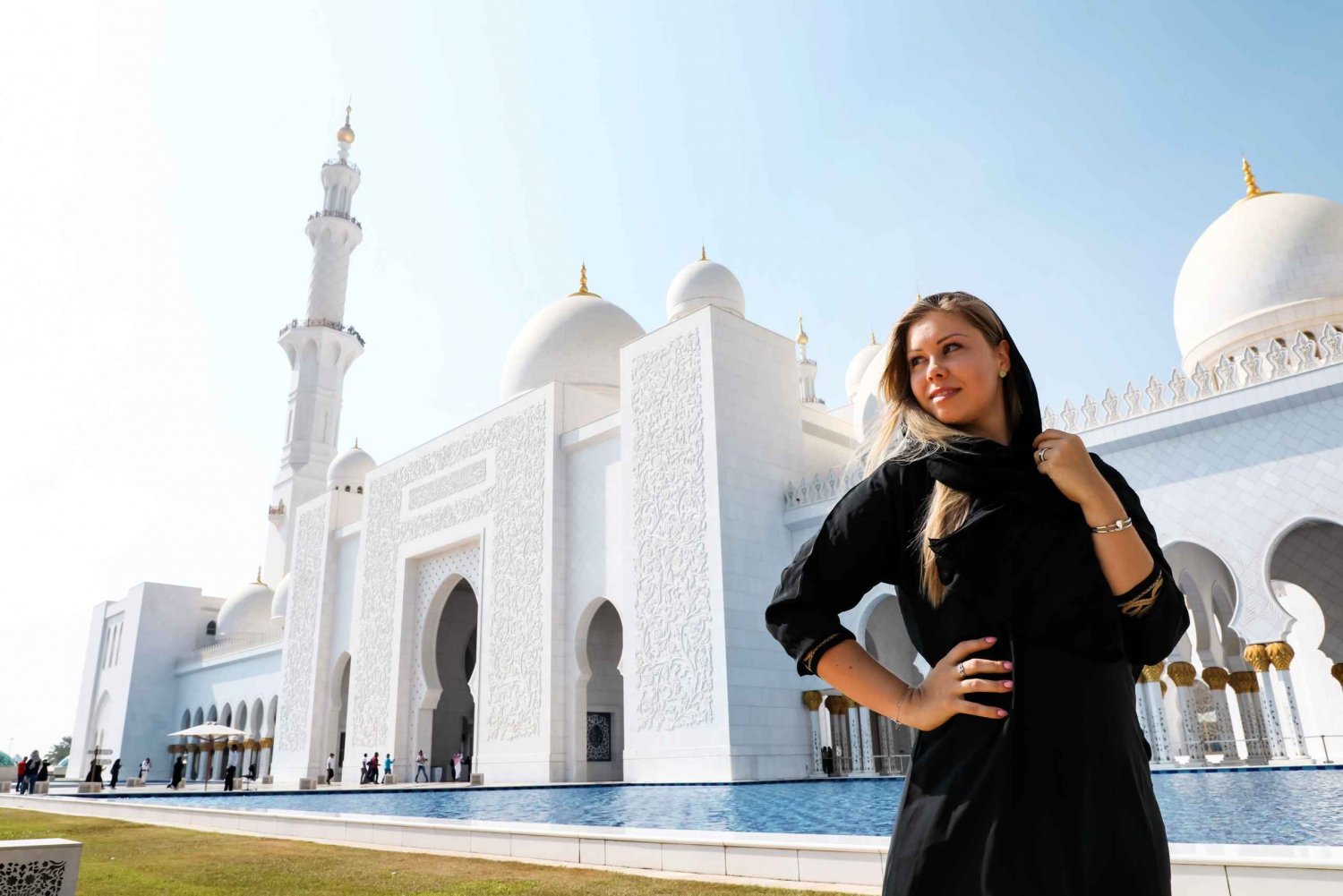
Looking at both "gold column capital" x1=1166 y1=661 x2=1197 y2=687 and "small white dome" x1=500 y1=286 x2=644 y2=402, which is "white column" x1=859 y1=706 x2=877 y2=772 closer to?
"gold column capital" x1=1166 y1=661 x2=1197 y2=687

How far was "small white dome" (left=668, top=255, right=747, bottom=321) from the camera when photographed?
39.7 feet

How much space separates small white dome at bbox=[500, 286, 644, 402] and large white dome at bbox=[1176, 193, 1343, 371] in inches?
274

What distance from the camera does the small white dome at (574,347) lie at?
12.9 metres

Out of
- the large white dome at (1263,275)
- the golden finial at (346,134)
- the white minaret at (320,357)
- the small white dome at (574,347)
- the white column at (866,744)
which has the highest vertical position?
the golden finial at (346,134)

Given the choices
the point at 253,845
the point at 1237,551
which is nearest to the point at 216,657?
the point at 253,845

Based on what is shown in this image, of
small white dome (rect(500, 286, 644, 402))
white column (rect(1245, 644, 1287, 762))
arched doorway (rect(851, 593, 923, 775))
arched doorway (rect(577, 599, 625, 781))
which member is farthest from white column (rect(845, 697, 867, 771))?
small white dome (rect(500, 286, 644, 402))

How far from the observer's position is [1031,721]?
693 mm

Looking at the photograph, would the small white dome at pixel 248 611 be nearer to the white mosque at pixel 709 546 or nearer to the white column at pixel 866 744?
the white mosque at pixel 709 546

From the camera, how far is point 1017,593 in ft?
2.38

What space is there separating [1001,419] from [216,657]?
21307 mm

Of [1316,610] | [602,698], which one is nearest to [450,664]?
[602,698]

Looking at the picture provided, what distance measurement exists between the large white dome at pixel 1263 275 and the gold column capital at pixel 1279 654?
3740mm

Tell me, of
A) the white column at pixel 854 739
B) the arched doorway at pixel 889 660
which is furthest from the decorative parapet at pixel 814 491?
the white column at pixel 854 739

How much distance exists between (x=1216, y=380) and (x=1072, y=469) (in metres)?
7.12
